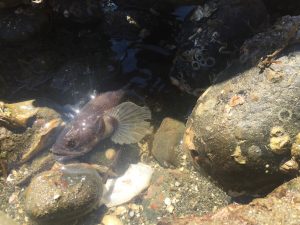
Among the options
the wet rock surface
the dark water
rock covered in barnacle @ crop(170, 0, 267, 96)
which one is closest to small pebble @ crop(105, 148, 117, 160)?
the wet rock surface

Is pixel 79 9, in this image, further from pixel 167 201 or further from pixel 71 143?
pixel 167 201

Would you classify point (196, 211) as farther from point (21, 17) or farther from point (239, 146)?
point (21, 17)

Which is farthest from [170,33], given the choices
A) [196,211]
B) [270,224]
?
[270,224]

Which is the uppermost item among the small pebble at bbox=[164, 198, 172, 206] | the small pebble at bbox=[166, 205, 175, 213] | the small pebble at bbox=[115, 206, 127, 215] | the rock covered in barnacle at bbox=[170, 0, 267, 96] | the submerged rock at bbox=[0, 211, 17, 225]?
the rock covered in barnacle at bbox=[170, 0, 267, 96]

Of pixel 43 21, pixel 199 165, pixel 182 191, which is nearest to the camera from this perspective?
pixel 199 165

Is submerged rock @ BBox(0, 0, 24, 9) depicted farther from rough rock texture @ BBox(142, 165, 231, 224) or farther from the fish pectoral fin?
rough rock texture @ BBox(142, 165, 231, 224)

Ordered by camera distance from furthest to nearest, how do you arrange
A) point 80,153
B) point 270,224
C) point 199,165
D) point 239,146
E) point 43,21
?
1. point 43,21
2. point 80,153
3. point 199,165
4. point 239,146
5. point 270,224

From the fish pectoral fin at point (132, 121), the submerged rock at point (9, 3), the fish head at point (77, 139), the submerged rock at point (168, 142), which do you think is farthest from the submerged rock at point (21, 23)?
the submerged rock at point (168, 142)

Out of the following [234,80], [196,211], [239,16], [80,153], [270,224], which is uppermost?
[239,16]

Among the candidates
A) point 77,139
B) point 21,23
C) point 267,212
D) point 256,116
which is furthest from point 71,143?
point 267,212
